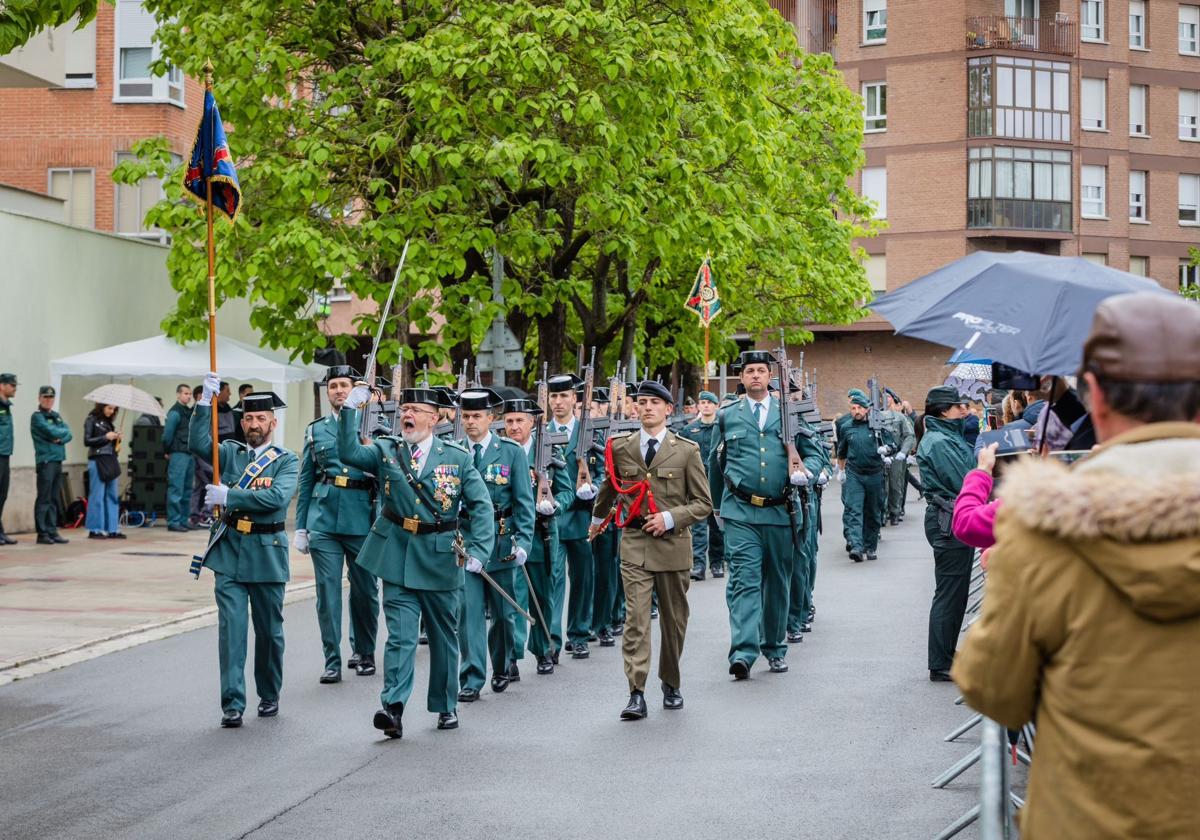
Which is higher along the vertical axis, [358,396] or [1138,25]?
[1138,25]

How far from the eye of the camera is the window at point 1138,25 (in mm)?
57188

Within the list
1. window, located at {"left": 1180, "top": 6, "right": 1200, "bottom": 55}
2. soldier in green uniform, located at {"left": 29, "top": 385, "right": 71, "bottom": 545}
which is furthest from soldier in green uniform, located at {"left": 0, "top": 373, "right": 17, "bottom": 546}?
window, located at {"left": 1180, "top": 6, "right": 1200, "bottom": 55}

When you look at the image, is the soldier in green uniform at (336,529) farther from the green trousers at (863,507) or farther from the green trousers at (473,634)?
the green trousers at (863,507)

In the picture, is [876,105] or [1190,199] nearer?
[876,105]

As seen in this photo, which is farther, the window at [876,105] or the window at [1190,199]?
the window at [1190,199]

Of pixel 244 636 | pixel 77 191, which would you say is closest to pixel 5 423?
pixel 244 636

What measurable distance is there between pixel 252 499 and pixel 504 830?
133 inches

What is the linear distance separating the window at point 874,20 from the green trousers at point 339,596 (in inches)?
1878

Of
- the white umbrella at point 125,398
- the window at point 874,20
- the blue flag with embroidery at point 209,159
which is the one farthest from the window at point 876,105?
the blue flag with embroidery at point 209,159

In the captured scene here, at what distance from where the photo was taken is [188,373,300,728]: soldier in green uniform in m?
9.51

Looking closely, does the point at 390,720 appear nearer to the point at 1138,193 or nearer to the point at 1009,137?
the point at 1009,137

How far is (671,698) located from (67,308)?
17.7 metres

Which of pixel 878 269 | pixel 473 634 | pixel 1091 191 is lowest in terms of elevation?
pixel 473 634

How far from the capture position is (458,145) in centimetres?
2052
